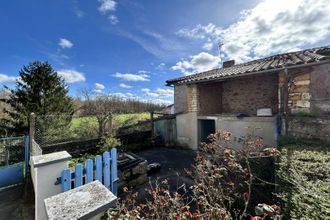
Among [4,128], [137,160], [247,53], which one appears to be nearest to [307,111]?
[137,160]

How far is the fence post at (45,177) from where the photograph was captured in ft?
10.8

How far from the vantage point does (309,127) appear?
515 cm

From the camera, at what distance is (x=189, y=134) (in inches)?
392

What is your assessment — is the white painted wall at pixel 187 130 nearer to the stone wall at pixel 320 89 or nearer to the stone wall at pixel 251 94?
the stone wall at pixel 251 94

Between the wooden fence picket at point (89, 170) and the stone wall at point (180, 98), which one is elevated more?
the stone wall at point (180, 98)

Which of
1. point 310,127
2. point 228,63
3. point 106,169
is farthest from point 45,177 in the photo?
point 228,63

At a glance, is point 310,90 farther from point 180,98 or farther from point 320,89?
point 180,98

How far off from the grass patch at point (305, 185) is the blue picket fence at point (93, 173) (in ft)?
11.7

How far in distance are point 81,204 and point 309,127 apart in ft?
20.2

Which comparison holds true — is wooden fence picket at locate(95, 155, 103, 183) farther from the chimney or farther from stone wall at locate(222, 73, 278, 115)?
the chimney

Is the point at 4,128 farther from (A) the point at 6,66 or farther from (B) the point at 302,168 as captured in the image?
(B) the point at 302,168

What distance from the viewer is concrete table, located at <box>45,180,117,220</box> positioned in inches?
61.7

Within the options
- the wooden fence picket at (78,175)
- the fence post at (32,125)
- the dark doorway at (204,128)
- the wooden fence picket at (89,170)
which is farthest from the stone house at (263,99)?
the fence post at (32,125)

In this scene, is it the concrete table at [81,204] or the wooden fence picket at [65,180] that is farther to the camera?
the wooden fence picket at [65,180]
